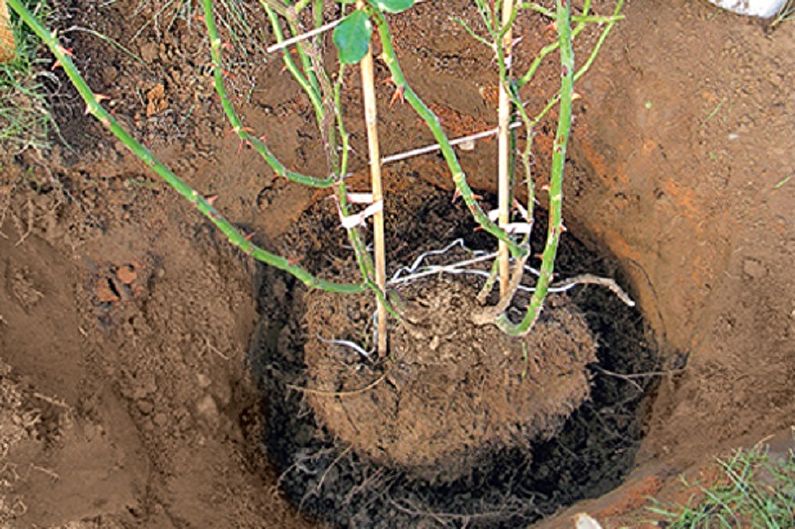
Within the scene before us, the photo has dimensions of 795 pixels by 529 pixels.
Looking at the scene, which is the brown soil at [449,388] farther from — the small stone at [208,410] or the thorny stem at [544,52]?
the thorny stem at [544,52]

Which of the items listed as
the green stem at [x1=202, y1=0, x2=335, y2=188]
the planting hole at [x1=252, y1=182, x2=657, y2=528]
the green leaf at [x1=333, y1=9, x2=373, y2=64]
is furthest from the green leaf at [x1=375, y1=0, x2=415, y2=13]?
the planting hole at [x1=252, y1=182, x2=657, y2=528]

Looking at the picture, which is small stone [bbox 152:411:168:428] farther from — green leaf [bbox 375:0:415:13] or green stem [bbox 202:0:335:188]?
green leaf [bbox 375:0:415:13]

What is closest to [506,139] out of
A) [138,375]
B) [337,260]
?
[337,260]

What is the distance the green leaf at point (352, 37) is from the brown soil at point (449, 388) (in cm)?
94

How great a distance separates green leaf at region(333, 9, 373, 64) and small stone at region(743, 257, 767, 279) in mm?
1277

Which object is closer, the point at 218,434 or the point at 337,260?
the point at 218,434

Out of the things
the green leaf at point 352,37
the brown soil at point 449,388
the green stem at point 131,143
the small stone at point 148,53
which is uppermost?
the green leaf at point 352,37

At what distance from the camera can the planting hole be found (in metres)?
1.80

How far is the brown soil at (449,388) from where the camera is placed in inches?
70.8

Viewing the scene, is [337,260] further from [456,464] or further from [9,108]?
[9,108]

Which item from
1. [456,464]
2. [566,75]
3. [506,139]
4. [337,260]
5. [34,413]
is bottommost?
[34,413]

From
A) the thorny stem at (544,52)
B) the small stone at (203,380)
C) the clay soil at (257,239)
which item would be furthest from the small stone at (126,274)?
the thorny stem at (544,52)

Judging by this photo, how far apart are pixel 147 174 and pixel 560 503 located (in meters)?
1.24

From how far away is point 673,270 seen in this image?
1.98 metres
